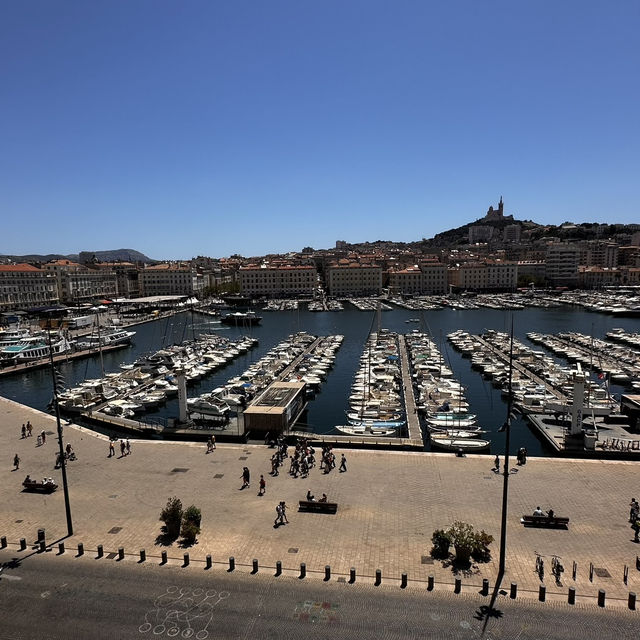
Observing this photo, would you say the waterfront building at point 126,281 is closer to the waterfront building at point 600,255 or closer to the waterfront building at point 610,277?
the waterfront building at point 610,277

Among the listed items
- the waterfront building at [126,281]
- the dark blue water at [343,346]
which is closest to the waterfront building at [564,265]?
the dark blue water at [343,346]

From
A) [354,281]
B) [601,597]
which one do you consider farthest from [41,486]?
[354,281]

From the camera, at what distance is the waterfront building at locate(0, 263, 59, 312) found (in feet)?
347

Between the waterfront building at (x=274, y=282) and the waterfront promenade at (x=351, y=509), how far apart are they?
120886 mm

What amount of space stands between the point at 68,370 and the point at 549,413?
4771 centimetres

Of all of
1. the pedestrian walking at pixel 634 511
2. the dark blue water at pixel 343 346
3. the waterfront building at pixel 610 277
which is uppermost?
the waterfront building at pixel 610 277

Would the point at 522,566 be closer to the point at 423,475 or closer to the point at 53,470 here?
the point at 423,475

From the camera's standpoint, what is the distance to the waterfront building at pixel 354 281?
14575 centimetres

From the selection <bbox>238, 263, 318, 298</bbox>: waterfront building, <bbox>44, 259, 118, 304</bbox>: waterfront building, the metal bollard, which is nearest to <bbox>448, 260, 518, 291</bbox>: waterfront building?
<bbox>238, 263, 318, 298</bbox>: waterfront building

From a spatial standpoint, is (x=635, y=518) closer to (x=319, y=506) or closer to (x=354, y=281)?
(x=319, y=506)

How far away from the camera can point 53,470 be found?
19656 mm

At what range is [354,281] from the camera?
146750 mm

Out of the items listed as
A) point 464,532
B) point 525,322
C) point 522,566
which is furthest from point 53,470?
point 525,322

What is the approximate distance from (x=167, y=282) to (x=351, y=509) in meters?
136
